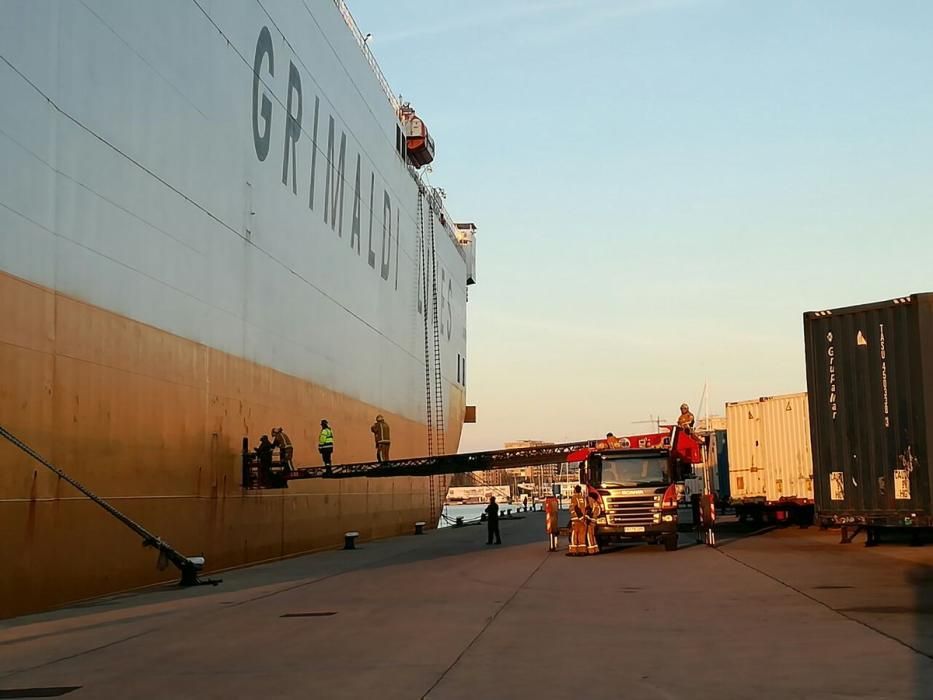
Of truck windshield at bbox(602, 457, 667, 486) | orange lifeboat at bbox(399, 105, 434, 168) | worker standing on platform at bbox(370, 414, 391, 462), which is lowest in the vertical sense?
truck windshield at bbox(602, 457, 667, 486)

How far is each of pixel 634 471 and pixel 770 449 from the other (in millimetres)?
11029

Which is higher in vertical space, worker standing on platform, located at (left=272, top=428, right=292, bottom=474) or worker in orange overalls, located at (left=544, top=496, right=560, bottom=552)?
worker standing on platform, located at (left=272, top=428, right=292, bottom=474)

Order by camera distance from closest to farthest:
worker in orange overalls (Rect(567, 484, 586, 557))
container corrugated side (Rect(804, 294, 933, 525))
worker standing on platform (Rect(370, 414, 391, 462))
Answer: container corrugated side (Rect(804, 294, 933, 525))
worker in orange overalls (Rect(567, 484, 586, 557))
worker standing on platform (Rect(370, 414, 391, 462))

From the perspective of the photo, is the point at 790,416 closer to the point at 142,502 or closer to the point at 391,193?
the point at 391,193

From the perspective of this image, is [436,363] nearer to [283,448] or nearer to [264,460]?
[283,448]

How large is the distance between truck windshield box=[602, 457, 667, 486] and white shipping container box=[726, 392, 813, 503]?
905 centimetres

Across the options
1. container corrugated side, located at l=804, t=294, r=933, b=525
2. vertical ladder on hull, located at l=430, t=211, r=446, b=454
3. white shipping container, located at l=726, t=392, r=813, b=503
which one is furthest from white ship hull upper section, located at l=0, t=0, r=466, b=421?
white shipping container, located at l=726, t=392, r=813, b=503

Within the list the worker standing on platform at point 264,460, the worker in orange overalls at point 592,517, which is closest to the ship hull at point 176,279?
the worker standing on platform at point 264,460

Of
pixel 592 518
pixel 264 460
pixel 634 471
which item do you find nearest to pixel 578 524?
pixel 592 518

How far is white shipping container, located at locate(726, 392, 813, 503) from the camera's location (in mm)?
34906

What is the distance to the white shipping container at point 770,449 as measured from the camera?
34906mm

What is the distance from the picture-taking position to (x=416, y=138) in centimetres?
5112

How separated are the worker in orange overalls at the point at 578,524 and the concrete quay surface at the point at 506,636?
13.8 ft

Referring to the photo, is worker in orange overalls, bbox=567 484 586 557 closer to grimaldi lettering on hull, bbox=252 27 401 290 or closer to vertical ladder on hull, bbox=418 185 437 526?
grimaldi lettering on hull, bbox=252 27 401 290
